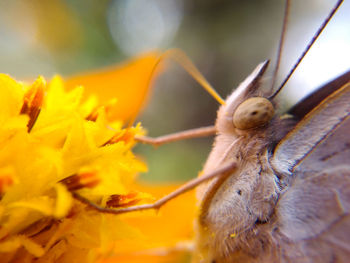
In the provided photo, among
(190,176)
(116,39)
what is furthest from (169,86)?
(190,176)

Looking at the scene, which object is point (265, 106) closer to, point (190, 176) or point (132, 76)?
point (132, 76)

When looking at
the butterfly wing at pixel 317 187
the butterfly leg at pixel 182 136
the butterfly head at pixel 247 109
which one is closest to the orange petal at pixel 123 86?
the butterfly leg at pixel 182 136

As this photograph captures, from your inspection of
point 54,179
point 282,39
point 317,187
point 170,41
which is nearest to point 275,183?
point 317,187

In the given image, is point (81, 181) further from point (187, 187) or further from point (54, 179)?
point (187, 187)

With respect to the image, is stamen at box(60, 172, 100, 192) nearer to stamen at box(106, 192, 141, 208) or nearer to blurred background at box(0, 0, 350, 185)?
stamen at box(106, 192, 141, 208)

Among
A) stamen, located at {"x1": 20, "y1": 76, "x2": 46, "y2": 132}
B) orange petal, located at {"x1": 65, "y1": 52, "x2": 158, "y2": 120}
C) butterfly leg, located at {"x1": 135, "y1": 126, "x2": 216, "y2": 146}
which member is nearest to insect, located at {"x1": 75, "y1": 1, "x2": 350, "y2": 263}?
butterfly leg, located at {"x1": 135, "y1": 126, "x2": 216, "y2": 146}

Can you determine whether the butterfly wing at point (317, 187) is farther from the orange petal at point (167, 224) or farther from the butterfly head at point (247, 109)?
the orange petal at point (167, 224)
